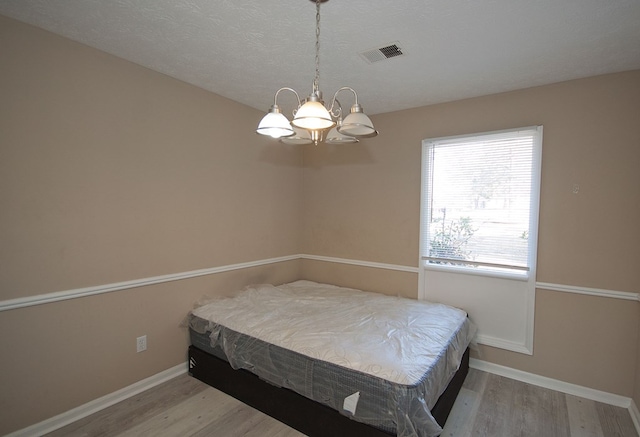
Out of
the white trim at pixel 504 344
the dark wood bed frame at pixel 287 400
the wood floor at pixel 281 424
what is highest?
the white trim at pixel 504 344

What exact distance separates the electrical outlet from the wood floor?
36cm

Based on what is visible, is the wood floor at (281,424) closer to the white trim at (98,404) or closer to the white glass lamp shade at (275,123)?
the white trim at (98,404)

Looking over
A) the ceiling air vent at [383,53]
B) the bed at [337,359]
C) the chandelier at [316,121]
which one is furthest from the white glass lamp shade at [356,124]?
the bed at [337,359]

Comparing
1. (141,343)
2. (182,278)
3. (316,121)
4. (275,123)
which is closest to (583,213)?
(316,121)

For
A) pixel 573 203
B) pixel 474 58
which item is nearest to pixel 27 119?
pixel 474 58

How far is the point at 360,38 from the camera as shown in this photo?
1.91 metres

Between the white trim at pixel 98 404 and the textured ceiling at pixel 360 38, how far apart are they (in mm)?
2573

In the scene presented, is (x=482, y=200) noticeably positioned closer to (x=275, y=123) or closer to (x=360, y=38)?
(x=360, y=38)

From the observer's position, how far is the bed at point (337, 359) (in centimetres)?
167

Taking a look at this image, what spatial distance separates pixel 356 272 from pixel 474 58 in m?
2.46

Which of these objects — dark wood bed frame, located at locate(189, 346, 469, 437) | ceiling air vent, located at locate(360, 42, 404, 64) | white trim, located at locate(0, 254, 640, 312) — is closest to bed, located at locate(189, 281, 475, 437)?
dark wood bed frame, located at locate(189, 346, 469, 437)

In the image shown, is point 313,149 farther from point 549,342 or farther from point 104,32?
point 549,342

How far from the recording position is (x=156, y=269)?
253 centimetres

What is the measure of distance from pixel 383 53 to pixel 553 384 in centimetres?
308
